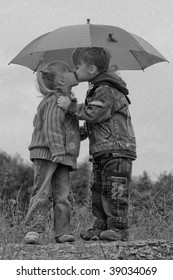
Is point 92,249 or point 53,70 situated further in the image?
point 53,70

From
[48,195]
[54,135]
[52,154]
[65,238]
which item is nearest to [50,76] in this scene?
[54,135]

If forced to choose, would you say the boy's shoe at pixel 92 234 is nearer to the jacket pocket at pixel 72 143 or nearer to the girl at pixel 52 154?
the girl at pixel 52 154

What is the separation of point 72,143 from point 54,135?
0.23 metres

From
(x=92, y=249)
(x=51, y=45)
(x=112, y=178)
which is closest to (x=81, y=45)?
(x=51, y=45)

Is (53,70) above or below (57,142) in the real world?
above

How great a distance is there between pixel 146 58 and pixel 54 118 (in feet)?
6.41

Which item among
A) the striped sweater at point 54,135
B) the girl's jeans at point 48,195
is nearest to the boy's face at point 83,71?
the striped sweater at point 54,135

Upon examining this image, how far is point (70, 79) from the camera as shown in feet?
21.9

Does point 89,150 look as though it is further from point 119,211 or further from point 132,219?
point 132,219

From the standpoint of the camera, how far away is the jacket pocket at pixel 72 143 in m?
6.43

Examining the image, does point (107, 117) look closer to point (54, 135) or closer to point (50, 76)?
point (54, 135)

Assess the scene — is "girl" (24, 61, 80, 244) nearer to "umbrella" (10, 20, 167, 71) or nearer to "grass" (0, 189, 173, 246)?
"umbrella" (10, 20, 167, 71)

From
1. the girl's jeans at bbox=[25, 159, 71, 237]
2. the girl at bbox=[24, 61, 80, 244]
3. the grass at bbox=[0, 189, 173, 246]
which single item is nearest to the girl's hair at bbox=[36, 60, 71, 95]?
the girl at bbox=[24, 61, 80, 244]

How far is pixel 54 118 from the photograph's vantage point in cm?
639
